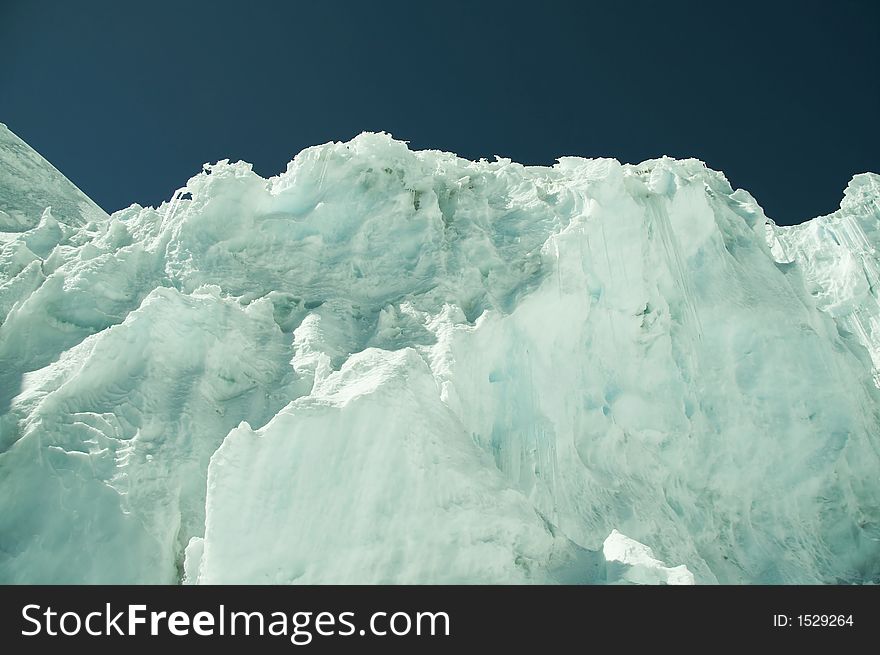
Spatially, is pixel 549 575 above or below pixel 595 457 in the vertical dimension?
below

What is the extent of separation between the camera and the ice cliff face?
8117 millimetres

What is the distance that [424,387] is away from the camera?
9.13m

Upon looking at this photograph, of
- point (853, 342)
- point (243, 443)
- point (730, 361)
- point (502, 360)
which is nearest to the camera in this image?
point (243, 443)

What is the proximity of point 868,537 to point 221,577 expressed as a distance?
548 inches

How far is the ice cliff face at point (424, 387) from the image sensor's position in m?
8.12

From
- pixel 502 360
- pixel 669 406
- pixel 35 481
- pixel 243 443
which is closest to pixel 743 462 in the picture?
pixel 669 406

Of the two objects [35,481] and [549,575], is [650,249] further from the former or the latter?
[35,481]

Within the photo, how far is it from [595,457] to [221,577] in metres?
8.28

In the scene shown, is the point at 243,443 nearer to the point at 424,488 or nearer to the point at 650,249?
the point at 424,488

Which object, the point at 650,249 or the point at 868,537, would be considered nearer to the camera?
the point at 868,537

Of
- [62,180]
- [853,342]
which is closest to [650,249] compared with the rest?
[853,342]

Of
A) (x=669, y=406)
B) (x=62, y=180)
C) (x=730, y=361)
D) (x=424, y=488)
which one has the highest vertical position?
(x=62, y=180)

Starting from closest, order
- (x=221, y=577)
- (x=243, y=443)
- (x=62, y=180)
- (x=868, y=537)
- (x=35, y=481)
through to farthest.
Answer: (x=221, y=577), (x=243, y=443), (x=35, y=481), (x=868, y=537), (x=62, y=180)

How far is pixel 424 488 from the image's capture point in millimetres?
8148
